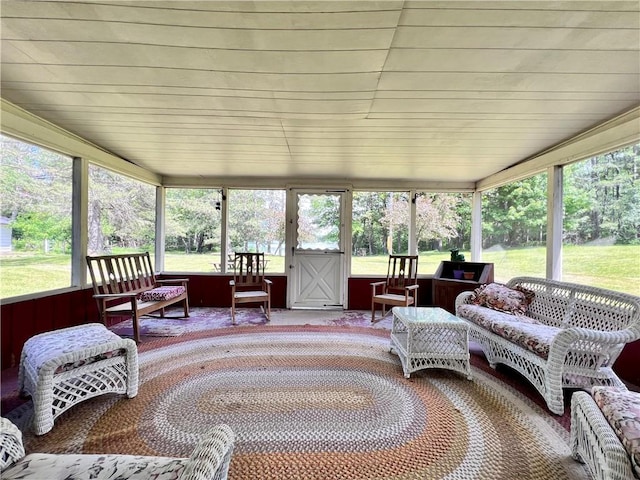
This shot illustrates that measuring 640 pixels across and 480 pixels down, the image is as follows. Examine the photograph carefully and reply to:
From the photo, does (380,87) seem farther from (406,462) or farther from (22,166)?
(22,166)

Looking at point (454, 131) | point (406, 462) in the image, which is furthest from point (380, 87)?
point (406, 462)

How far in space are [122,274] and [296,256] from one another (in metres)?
2.43

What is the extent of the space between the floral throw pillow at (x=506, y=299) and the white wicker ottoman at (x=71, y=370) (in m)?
3.27

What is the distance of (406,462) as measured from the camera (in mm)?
1375

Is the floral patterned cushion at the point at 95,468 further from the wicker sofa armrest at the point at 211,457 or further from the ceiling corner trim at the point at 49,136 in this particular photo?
the ceiling corner trim at the point at 49,136

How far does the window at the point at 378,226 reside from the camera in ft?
15.4

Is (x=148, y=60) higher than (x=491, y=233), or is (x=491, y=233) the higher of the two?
(x=148, y=60)

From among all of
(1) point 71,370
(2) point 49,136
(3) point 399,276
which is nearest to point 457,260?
(3) point 399,276

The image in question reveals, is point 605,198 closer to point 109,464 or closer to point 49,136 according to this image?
point 109,464

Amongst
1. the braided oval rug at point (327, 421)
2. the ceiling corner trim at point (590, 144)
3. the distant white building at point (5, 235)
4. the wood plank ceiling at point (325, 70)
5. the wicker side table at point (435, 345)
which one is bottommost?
the braided oval rug at point (327, 421)

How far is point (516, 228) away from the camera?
3.77 m

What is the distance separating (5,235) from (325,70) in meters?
3.06

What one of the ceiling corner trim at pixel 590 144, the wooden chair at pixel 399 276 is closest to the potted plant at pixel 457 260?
the wooden chair at pixel 399 276

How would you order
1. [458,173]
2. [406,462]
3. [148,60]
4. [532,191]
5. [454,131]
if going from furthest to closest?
[458,173]
[532,191]
[454,131]
[148,60]
[406,462]
